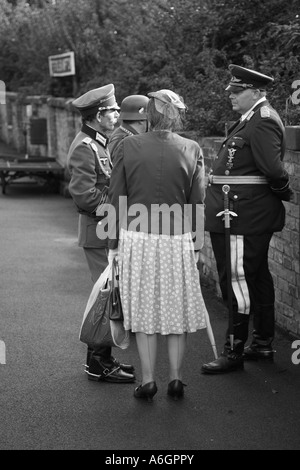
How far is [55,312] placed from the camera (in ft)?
26.5

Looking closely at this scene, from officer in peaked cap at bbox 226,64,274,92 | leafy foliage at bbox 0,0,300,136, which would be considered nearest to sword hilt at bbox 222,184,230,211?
officer in peaked cap at bbox 226,64,274,92

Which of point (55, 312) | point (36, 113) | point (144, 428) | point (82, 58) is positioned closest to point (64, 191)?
point (82, 58)

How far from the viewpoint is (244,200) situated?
6246 millimetres

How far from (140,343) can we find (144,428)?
63 cm

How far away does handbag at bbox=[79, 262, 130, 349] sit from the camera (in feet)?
19.2

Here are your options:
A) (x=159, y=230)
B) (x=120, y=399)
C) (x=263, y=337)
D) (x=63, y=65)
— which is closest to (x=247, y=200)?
(x=159, y=230)

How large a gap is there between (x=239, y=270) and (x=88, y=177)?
117 centimetres

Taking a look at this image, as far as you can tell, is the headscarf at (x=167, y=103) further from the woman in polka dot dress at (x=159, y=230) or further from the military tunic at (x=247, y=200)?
the military tunic at (x=247, y=200)

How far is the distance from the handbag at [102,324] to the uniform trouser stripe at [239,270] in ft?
2.82

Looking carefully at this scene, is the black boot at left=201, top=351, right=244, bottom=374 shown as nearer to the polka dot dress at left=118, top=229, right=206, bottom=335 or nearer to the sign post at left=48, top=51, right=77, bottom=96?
the polka dot dress at left=118, top=229, right=206, bottom=335

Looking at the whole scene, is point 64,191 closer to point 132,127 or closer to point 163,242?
point 132,127

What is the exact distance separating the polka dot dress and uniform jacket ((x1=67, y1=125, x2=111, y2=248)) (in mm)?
526

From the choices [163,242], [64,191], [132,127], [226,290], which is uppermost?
[132,127]

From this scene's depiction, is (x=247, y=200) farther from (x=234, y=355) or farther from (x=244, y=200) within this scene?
(x=234, y=355)
